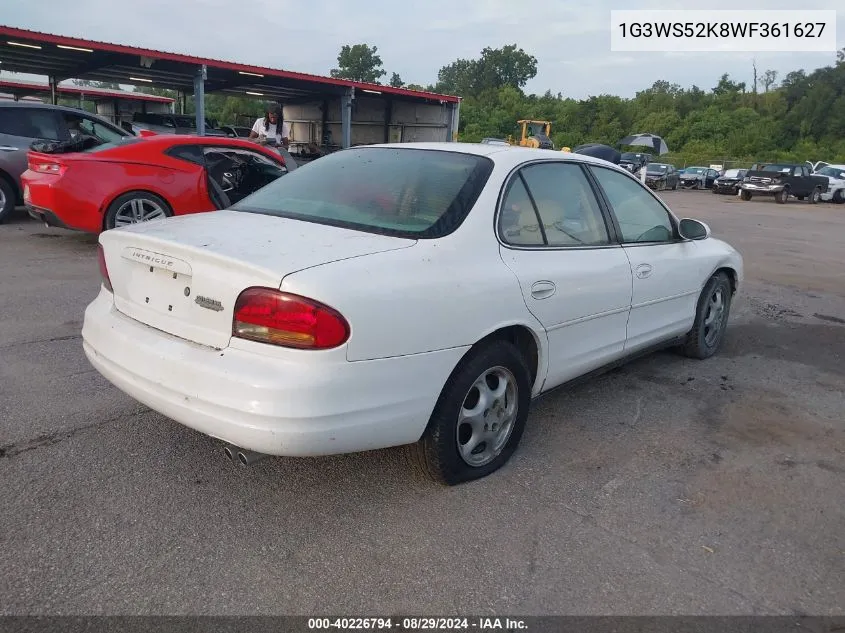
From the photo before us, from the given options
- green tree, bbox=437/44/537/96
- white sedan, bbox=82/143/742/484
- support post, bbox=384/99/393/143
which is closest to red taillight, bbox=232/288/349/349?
white sedan, bbox=82/143/742/484

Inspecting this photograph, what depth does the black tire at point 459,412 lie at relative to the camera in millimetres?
2846

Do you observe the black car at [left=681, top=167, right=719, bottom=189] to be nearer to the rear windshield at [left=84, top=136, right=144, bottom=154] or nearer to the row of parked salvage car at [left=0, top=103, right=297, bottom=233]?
the row of parked salvage car at [left=0, top=103, right=297, bottom=233]

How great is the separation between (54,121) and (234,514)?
9.62 meters

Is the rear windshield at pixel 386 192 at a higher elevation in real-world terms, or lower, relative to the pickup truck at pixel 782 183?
lower

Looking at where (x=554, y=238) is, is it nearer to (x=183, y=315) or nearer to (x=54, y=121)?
(x=183, y=315)

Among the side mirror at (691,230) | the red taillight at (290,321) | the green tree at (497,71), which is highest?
the green tree at (497,71)

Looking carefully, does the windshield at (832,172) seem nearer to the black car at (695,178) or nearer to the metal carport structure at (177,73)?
the black car at (695,178)

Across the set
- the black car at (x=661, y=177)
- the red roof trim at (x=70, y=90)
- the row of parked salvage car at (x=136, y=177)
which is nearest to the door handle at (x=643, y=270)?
the row of parked salvage car at (x=136, y=177)

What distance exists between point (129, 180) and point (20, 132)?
12.0ft

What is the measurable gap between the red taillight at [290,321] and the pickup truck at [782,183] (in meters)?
30.1

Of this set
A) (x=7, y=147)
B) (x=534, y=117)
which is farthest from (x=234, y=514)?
(x=534, y=117)

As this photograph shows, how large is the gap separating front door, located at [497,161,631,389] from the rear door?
28.7ft

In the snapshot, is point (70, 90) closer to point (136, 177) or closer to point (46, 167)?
point (46, 167)

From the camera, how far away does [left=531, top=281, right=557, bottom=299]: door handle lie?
319 cm
